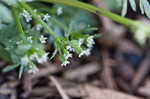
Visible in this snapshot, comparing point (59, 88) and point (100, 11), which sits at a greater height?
point (100, 11)

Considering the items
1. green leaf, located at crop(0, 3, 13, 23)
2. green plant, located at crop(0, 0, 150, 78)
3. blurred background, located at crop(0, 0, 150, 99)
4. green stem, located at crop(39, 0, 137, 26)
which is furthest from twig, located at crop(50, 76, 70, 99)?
green stem, located at crop(39, 0, 137, 26)

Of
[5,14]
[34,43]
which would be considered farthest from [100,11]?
[5,14]

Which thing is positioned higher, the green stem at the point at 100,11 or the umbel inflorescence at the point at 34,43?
the green stem at the point at 100,11

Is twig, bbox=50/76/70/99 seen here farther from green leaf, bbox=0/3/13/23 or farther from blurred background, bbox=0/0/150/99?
green leaf, bbox=0/3/13/23

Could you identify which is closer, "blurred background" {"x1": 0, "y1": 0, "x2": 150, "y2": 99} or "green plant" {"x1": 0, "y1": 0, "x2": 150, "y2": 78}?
"green plant" {"x1": 0, "y1": 0, "x2": 150, "y2": 78}

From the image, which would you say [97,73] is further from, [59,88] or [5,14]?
[5,14]

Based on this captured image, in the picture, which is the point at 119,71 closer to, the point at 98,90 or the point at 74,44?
the point at 98,90

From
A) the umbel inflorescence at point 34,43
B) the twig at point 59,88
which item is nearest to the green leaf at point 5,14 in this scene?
the umbel inflorescence at point 34,43

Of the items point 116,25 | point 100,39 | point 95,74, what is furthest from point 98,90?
point 116,25

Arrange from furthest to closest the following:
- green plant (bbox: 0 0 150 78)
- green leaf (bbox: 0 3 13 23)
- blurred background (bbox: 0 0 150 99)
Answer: blurred background (bbox: 0 0 150 99) → green leaf (bbox: 0 3 13 23) → green plant (bbox: 0 0 150 78)

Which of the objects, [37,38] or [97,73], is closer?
[37,38]

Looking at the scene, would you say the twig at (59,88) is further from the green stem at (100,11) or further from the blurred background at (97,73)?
the green stem at (100,11)
